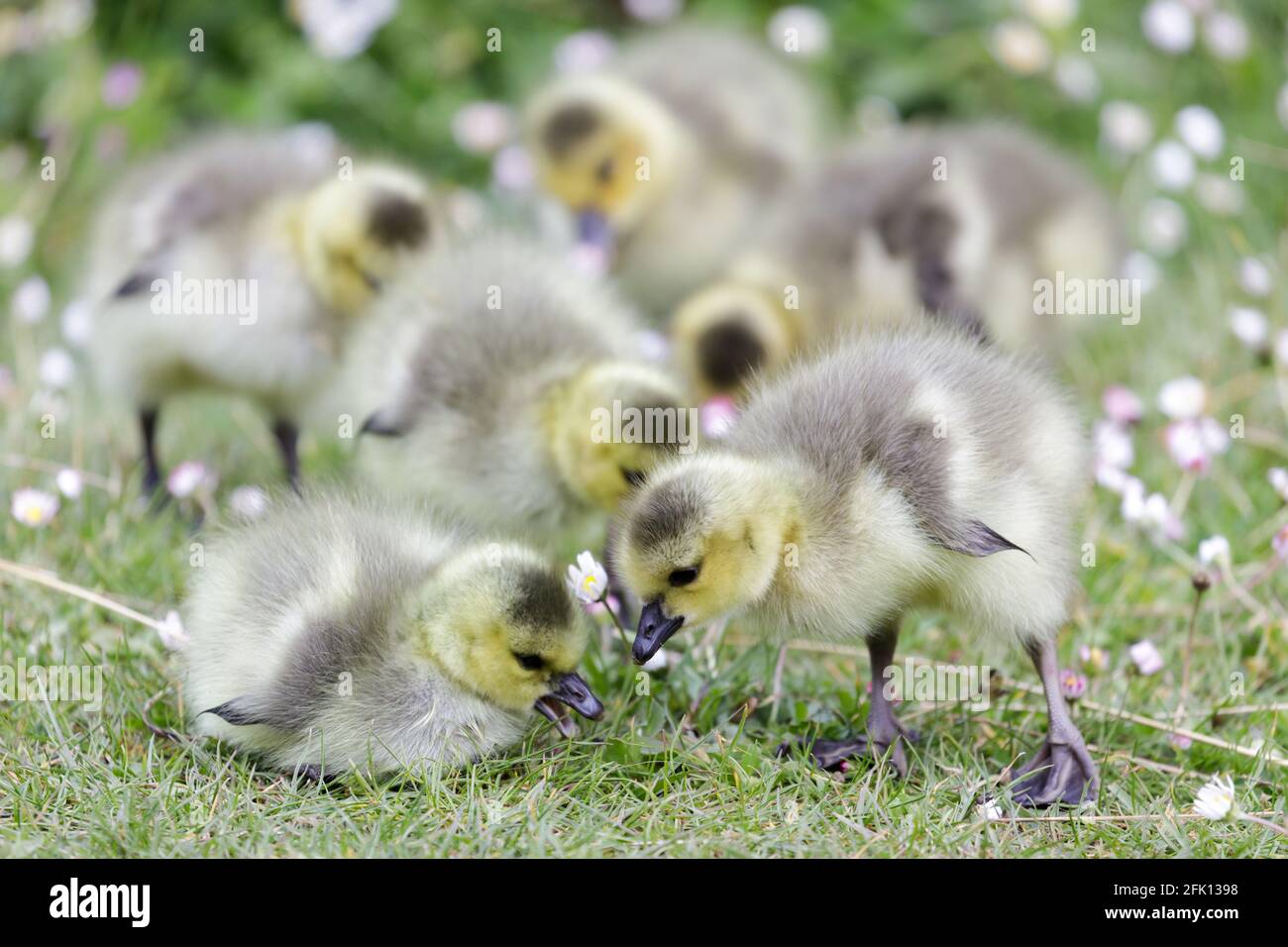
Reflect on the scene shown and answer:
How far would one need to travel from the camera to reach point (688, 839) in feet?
7.57

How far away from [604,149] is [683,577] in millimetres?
2279

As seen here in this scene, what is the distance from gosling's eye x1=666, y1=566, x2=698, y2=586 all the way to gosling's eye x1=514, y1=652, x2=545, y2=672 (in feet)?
0.83

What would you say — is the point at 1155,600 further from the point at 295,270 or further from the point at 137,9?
the point at 137,9

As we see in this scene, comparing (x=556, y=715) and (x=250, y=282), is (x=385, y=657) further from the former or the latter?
(x=250, y=282)

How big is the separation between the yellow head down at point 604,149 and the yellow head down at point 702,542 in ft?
6.97

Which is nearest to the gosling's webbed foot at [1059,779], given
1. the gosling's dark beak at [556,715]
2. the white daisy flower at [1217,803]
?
the white daisy flower at [1217,803]

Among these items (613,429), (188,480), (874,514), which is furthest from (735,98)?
(874,514)

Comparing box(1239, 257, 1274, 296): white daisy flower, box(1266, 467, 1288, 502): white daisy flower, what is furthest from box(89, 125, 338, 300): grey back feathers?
box(1239, 257, 1274, 296): white daisy flower

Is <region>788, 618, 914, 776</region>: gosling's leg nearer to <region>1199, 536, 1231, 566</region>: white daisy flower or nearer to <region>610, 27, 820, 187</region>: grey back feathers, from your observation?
<region>1199, 536, 1231, 566</region>: white daisy flower

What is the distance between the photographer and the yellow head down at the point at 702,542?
240 cm

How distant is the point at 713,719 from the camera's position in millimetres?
2717

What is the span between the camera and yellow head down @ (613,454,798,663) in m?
2.40

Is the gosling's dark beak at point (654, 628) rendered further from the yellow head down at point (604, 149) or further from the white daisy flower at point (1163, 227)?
the white daisy flower at point (1163, 227)
